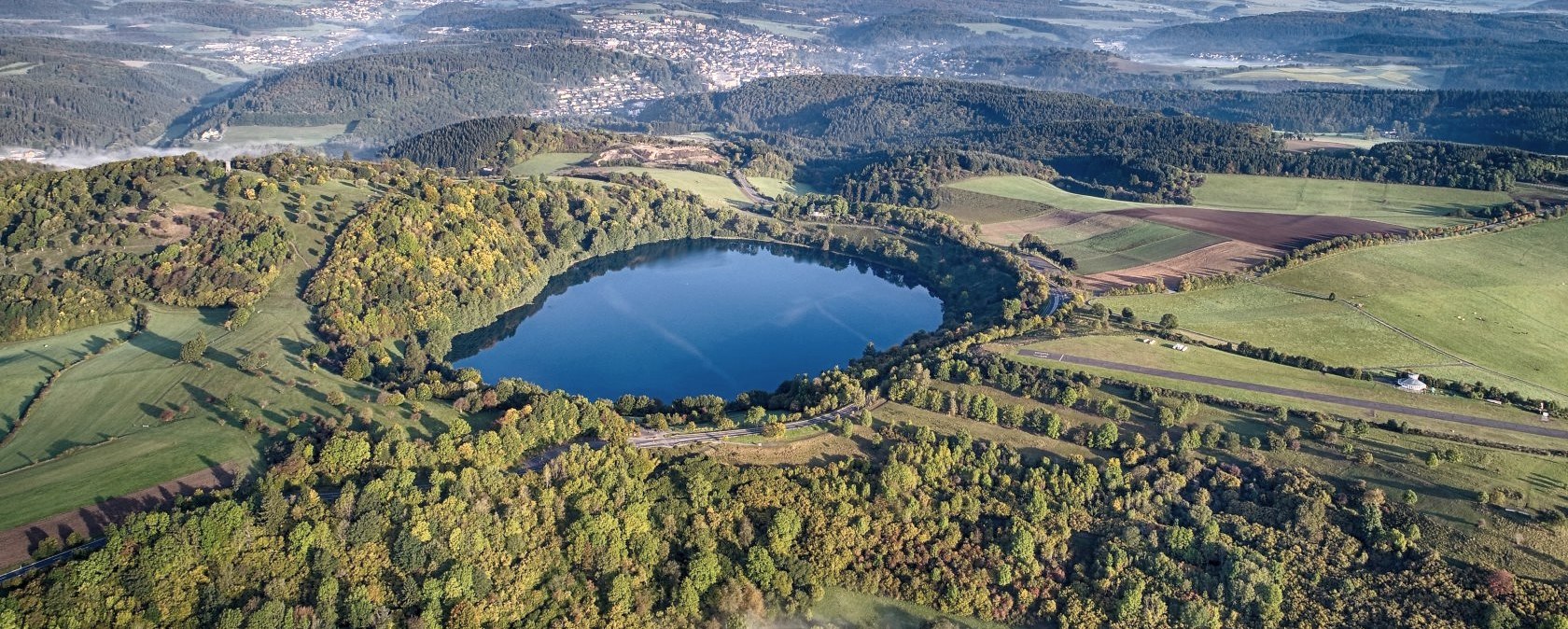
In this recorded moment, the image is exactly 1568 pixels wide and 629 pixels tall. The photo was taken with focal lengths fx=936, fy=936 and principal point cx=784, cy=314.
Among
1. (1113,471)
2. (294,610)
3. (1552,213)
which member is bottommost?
(294,610)

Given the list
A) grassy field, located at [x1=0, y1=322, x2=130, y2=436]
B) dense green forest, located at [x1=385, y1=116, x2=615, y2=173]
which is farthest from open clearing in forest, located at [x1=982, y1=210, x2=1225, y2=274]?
grassy field, located at [x1=0, y1=322, x2=130, y2=436]

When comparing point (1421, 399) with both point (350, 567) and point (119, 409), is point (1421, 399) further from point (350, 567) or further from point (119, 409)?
point (119, 409)

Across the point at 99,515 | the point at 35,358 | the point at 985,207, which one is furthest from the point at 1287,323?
the point at 35,358

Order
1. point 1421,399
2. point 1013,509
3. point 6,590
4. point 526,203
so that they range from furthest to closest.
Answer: point 526,203 < point 1421,399 < point 1013,509 < point 6,590

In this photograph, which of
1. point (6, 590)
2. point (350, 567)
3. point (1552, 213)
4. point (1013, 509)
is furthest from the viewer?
point (1552, 213)

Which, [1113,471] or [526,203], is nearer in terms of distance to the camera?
[1113,471]

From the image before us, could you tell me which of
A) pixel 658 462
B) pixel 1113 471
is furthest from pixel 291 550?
pixel 1113 471

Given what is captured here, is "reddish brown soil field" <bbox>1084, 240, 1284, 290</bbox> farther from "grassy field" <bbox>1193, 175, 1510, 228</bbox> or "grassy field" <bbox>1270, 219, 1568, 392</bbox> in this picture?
"grassy field" <bbox>1193, 175, 1510, 228</bbox>
